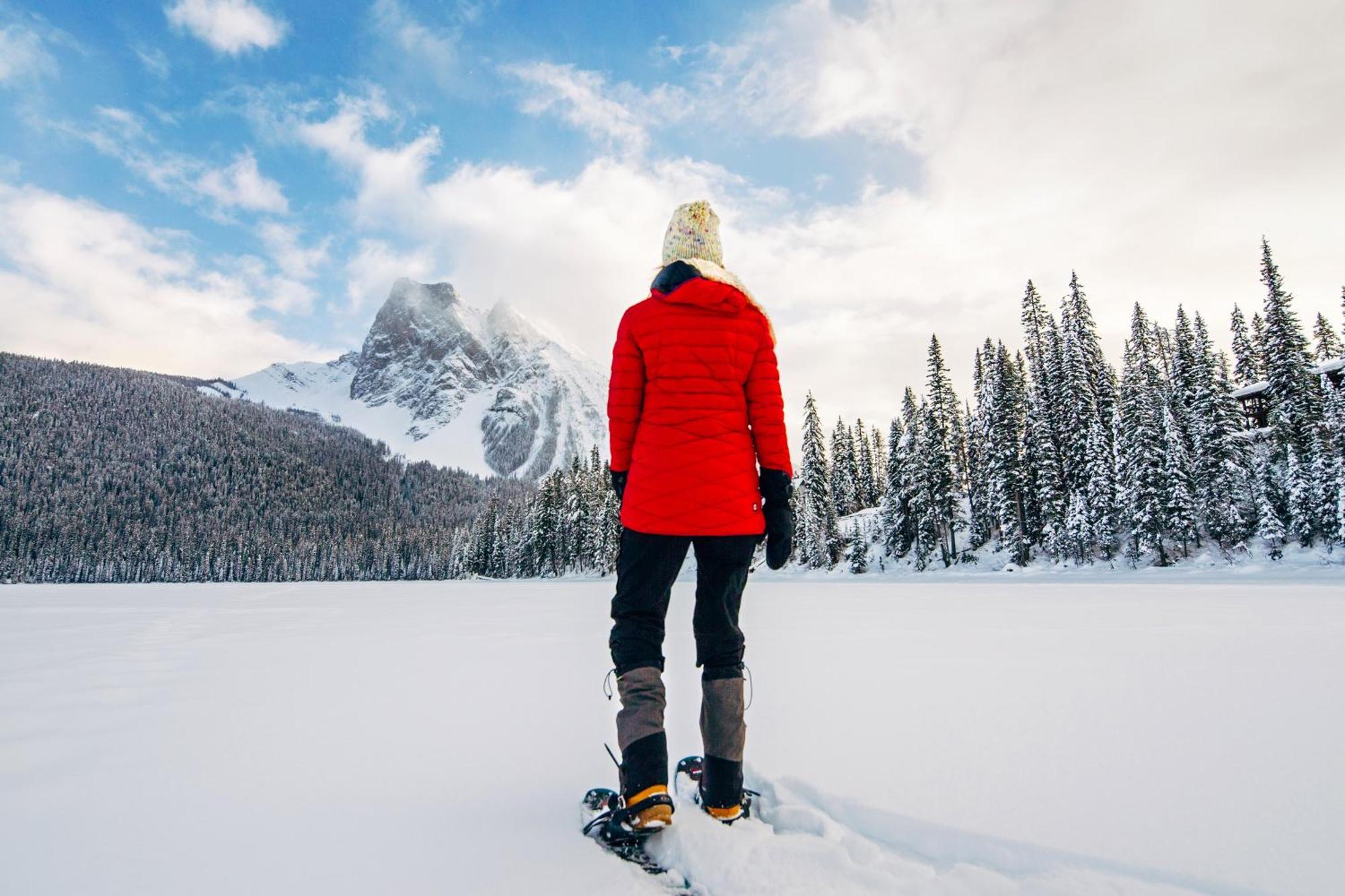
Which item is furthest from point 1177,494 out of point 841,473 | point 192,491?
point 192,491

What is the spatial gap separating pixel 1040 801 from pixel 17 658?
7320 mm

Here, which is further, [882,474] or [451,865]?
[882,474]

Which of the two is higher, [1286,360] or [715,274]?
[1286,360]

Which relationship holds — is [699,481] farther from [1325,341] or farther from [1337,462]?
[1325,341]

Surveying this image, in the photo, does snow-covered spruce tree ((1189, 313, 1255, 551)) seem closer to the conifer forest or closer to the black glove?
the conifer forest

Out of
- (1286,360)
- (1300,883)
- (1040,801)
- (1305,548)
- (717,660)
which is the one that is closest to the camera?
(1300,883)

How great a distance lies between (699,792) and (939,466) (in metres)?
35.7

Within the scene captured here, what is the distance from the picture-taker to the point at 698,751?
275 cm

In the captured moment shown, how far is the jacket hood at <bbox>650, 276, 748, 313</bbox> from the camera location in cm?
244

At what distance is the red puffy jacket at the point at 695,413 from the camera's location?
234 cm

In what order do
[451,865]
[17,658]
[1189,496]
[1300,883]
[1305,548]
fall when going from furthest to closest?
[1189,496]
[1305,548]
[17,658]
[451,865]
[1300,883]

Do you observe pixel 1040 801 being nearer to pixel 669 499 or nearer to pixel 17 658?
pixel 669 499

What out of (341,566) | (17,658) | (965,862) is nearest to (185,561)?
(341,566)

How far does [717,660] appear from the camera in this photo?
230 centimetres
